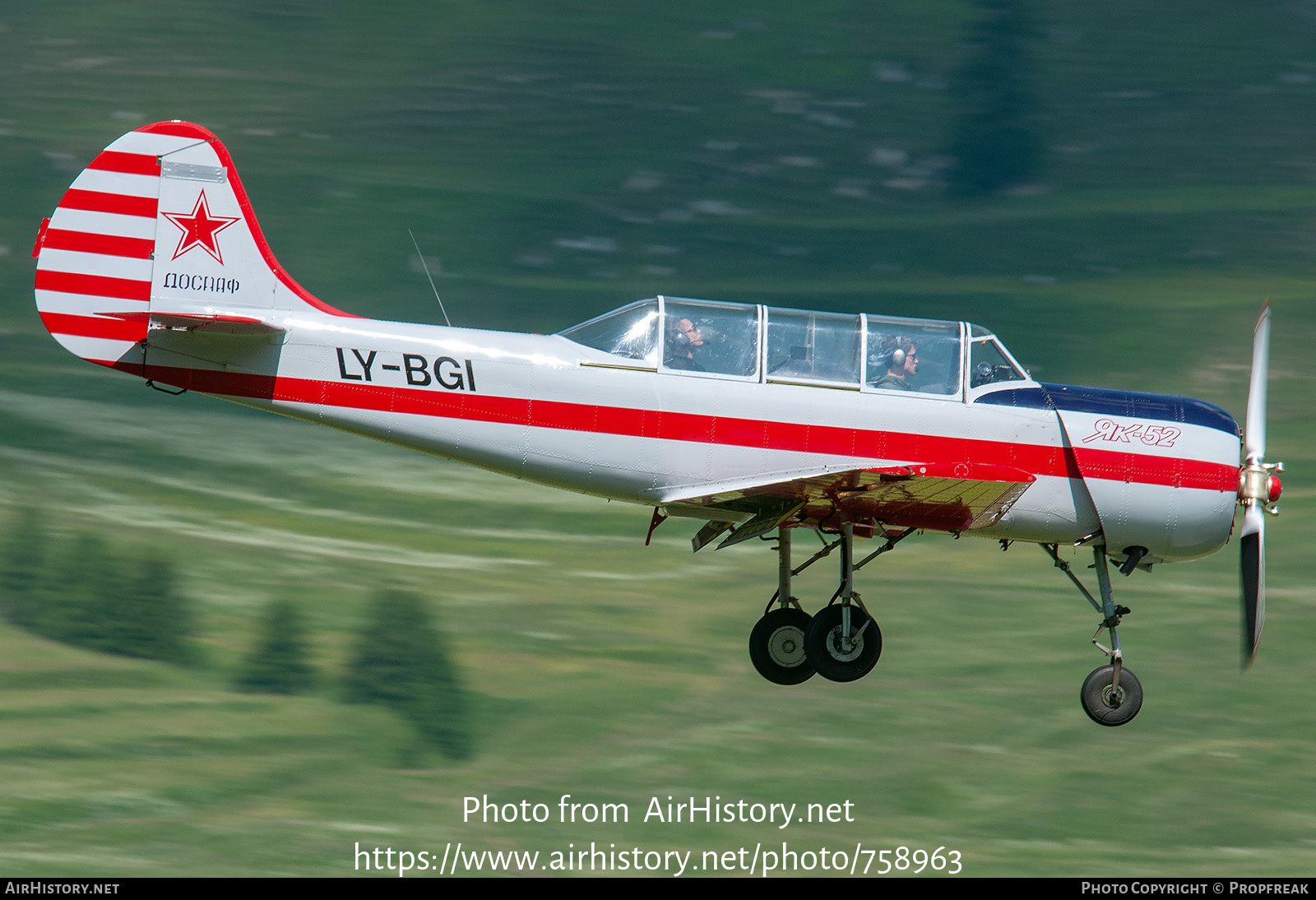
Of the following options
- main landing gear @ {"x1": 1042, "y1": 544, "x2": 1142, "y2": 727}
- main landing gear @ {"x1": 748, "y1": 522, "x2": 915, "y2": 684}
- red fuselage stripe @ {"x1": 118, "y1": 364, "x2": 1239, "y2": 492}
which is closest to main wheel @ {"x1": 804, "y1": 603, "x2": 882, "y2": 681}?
main landing gear @ {"x1": 748, "y1": 522, "x2": 915, "y2": 684}

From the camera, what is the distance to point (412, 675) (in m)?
29.8

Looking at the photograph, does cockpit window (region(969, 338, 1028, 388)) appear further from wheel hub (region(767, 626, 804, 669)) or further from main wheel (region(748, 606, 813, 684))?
wheel hub (region(767, 626, 804, 669))

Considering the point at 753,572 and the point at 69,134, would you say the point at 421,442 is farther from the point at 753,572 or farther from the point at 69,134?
the point at 69,134

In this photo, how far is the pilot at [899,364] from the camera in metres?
12.4

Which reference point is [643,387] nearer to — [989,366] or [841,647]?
[841,647]

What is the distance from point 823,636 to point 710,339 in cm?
303

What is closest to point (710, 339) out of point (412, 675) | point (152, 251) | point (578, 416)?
point (578, 416)

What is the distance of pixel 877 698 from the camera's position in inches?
1178

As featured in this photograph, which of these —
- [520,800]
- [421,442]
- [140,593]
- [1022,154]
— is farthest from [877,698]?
[1022,154]

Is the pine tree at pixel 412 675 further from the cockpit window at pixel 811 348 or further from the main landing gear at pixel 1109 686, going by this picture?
→ the cockpit window at pixel 811 348

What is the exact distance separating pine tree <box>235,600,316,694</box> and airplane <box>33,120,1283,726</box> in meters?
17.9

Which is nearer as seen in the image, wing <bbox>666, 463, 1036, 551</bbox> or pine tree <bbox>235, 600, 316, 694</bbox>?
wing <bbox>666, 463, 1036, 551</bbox>

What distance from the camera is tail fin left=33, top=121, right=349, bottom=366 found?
11.9 metres

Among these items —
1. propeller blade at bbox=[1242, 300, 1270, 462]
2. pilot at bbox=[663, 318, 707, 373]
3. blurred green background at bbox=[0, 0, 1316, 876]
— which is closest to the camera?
pilot at bbox=[663, 318, 707, 373]
